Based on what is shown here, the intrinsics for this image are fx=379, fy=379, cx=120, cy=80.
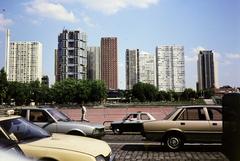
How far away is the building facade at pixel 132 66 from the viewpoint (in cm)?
19000

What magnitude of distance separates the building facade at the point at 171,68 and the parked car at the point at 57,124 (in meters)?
175

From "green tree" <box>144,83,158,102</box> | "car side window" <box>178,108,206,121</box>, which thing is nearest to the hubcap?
"car side window" <box>178,108,206,121</box>

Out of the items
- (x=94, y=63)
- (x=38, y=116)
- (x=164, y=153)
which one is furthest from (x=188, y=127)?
(x=94, y=63)

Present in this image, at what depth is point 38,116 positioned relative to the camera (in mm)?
13469

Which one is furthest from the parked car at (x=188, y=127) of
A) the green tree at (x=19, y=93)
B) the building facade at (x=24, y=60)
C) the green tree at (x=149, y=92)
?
the building facade at (x=24, y=60)

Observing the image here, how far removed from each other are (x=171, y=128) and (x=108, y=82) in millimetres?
184566

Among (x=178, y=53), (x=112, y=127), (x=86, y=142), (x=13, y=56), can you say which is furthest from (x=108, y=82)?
(x=86, y=142)

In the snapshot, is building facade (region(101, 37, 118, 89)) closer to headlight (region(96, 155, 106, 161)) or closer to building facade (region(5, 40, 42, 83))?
building facade (region(5, 40, 42, 83))

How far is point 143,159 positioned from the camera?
11031mm

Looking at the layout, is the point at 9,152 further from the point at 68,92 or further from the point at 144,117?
the point at 68,92

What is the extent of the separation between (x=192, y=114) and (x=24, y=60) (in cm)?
15804

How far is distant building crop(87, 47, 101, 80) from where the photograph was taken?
190 m

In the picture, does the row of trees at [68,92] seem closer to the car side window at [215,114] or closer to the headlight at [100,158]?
the car side window at [215,114]

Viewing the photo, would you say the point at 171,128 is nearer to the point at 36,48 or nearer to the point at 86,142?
the point at 86,142
